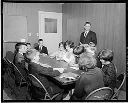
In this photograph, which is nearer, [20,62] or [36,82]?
[36,82]

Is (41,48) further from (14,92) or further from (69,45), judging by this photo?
(14,92)

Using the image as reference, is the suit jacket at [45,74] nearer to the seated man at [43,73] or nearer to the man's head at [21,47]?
the seated man at [43,73]

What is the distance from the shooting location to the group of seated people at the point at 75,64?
2.20 m

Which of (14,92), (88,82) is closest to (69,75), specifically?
(88,82)

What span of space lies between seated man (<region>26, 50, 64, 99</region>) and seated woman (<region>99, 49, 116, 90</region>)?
517 mm

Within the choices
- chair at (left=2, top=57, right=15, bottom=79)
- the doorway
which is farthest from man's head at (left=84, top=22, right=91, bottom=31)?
chair at (left=2, top=57, right=15, bottom=79)

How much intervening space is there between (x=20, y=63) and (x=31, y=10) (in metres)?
0.64

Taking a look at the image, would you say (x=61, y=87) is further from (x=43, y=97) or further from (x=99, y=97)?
(x=99, y=97)

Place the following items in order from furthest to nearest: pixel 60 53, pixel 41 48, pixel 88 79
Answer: pixel 60 53
pixel 41 48
pixel 88 79

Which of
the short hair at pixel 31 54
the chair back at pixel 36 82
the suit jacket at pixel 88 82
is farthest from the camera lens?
the short hair at pixel 31 54

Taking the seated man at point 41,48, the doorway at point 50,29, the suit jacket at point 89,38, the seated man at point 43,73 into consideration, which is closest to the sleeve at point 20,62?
the seated man at point 43,73

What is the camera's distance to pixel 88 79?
2.15 m

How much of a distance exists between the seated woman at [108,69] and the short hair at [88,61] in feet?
0.48

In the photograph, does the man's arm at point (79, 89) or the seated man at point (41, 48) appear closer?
the man's arm at point (79, 89)
